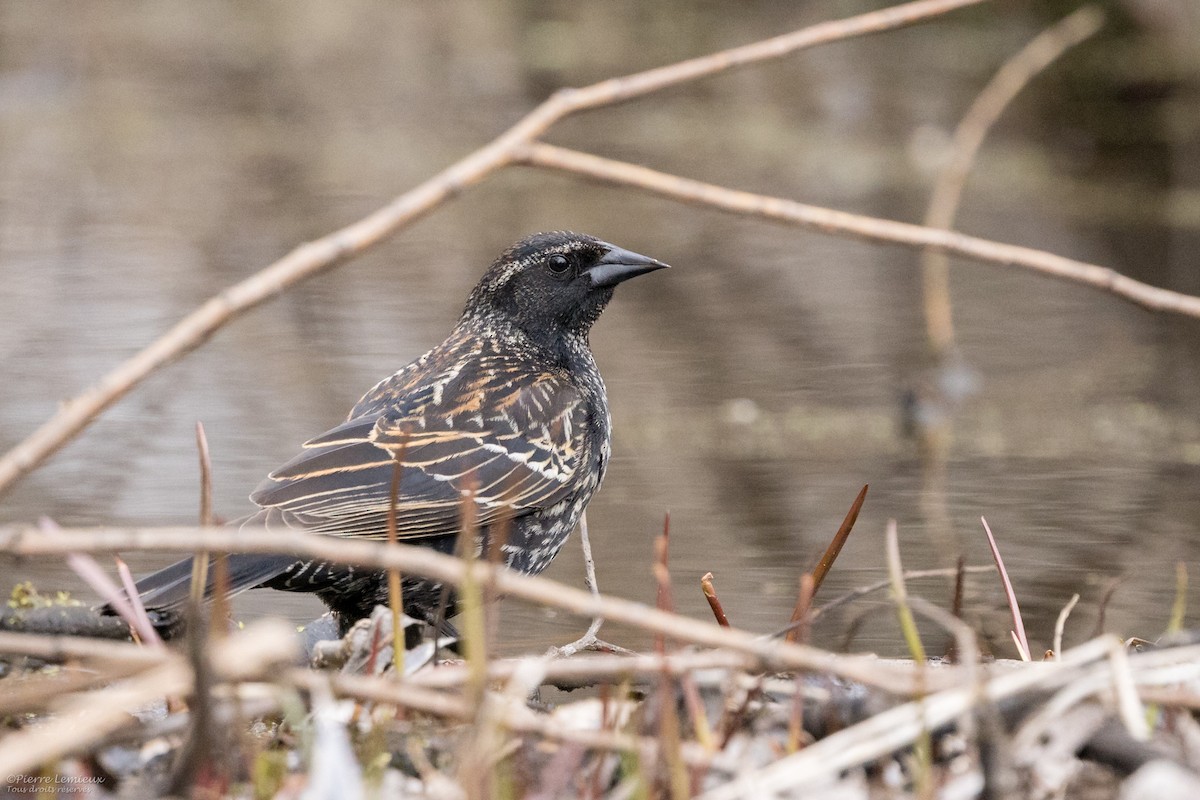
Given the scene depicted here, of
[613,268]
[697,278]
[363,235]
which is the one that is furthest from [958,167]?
[363,235]

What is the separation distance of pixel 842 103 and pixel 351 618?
12.3 metres

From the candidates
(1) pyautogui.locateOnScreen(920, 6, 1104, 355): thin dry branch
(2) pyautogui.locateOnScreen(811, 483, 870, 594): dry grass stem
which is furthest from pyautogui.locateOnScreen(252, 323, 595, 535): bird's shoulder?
(1) pyautogui.locateOnScreen(920, 6, 1104, 355): thin dry branch

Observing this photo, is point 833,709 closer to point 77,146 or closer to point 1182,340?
point 1182,340

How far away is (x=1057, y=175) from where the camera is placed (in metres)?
12.3

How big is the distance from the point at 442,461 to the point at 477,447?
0.16 meters

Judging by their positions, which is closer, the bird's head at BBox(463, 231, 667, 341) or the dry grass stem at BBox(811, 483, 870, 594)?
the dry grass stem at BBox(811, 483, 870, 594)

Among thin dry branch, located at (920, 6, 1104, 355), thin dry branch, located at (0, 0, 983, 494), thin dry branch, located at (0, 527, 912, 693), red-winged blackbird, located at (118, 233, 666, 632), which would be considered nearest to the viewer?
thin dry branch, located at (0, 527, 912, 693)

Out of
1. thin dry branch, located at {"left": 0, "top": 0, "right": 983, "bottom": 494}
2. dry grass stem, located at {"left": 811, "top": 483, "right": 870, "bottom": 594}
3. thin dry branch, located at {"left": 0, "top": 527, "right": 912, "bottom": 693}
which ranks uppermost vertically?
thin dry branch, located at {"left": 0, "top": 0, "right": 983, "bottom": 494}

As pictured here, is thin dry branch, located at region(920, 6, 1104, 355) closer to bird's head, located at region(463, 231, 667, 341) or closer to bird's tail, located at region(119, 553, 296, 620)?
bird's head, located at region(463, 231, 667, 341)

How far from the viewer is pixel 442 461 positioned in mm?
4230

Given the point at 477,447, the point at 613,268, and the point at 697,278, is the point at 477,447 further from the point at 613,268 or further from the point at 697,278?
the point at 697,278

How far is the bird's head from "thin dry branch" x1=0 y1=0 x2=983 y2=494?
100.0 inches

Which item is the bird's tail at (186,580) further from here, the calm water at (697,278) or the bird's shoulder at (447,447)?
the calm water at (697,278)

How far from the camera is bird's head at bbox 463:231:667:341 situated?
501 centimetres
